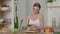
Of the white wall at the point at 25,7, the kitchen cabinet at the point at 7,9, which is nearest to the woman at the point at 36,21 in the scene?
the white wall at the point at 25,7

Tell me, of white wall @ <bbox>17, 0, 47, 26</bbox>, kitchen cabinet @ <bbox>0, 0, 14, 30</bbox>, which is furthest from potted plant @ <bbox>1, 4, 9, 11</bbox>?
white wall @ <bbox>17, 0, 47, 26</bbox>

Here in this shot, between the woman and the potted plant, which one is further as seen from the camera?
the potted plant

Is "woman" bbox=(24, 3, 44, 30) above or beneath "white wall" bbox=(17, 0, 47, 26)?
beneath

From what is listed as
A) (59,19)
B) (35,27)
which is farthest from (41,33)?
(59,19)

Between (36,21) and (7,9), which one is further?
(7,9)

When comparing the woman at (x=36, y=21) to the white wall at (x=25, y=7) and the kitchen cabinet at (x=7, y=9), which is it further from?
the kitchen cabinet at (x=7, y=9)

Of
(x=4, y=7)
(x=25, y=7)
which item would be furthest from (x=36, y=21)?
(x=4, y=7)

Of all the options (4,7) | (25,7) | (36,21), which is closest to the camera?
(36,21)

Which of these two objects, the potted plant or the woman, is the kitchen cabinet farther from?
the woman

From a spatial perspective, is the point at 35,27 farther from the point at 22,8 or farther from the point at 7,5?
the point at 7,5

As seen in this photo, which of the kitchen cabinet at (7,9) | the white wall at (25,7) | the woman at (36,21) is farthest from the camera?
the kitchen cabinet at (7,9)

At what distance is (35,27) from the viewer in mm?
987

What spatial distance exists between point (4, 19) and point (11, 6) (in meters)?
0.16

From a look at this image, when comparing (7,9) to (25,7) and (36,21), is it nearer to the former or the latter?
(25,7)
